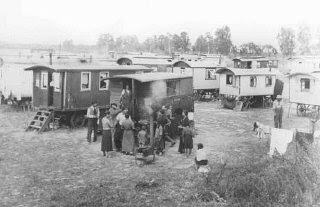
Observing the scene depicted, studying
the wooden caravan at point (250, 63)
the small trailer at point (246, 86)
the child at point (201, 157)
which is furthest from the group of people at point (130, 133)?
the wooden caravan at point (250, 63)

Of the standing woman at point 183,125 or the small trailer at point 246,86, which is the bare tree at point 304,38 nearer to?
the small trailer at point 246,86

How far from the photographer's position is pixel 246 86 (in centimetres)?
2923

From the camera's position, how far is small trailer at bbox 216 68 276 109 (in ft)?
95.0

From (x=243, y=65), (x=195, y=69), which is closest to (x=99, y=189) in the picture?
(x=195, y=69)

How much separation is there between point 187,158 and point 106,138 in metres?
3.10

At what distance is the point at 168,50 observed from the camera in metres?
80.8

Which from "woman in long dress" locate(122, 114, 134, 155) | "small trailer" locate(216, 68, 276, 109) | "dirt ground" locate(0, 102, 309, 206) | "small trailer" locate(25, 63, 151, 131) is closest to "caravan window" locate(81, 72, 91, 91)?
"small trailer" locate(25, 63, 151, 131)

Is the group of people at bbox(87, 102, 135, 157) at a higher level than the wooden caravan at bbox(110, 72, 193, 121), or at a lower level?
lower

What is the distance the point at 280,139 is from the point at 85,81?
10726mm

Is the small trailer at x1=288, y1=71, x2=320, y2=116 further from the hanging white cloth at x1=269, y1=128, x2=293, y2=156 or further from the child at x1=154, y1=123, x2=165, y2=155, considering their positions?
the child at x1=154, y1=123, x2=165, y2=155

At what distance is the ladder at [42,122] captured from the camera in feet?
60.7

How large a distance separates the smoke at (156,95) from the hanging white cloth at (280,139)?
17.3 ft

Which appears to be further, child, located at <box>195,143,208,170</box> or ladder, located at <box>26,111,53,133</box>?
ladder, located at <box>26,111,53,133</box>

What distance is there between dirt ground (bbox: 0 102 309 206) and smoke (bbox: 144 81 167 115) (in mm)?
2204
